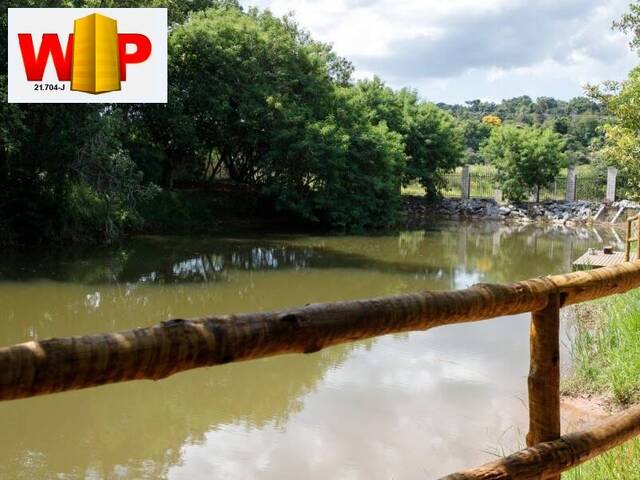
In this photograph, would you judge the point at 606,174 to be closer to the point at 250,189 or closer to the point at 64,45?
the point at 250,189

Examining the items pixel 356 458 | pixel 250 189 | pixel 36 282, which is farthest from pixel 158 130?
pixel 356 458

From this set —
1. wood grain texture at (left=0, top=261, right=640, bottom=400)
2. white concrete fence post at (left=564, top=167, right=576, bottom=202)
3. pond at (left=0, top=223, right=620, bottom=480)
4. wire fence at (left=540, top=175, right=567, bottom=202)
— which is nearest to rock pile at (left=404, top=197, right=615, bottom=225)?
white concrete fence post at (left=564, top=167, right=576, bottom=202)

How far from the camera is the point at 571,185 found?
1020 inches

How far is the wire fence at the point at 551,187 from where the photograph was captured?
2611cm

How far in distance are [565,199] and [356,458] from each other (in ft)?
77.7

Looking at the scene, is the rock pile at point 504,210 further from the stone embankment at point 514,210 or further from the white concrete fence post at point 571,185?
the white concrete fence post at point 571,185

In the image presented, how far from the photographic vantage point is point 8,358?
0.96m

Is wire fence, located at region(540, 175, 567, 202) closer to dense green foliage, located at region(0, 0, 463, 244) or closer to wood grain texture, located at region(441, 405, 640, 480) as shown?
dense green foliage, located at region(0, 0, 463, 244)

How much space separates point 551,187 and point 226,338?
27.1 m

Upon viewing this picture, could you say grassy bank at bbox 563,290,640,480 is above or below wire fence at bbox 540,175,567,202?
below

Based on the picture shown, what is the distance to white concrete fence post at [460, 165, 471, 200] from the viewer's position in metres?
26.9

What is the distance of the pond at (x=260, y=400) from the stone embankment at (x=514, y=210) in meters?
13.9

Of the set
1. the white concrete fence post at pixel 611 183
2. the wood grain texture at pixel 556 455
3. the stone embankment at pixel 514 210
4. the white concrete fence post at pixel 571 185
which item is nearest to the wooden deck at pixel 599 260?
the wood grain texture at pixel 556 455

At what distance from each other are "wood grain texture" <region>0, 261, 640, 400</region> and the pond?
3.07 m
